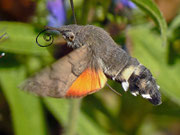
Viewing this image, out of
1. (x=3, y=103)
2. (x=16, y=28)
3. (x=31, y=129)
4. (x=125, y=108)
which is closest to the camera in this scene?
(x=16, y=28)

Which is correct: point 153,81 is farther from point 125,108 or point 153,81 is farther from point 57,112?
point 125,108

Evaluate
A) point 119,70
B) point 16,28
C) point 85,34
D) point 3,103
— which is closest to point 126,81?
point 119,70

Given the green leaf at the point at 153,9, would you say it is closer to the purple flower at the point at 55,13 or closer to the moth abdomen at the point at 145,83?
the moth abdomen at the point at 145,83

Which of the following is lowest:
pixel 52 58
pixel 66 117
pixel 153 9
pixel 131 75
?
pixel 66 117

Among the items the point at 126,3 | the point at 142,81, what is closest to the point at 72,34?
the point at 142,81

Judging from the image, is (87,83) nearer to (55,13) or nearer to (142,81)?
(142,81)

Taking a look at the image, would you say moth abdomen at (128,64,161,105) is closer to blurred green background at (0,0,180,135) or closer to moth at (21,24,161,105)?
moth at (21,24,161,105)

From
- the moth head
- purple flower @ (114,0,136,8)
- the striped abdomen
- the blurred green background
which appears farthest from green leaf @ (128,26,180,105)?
the moth head
